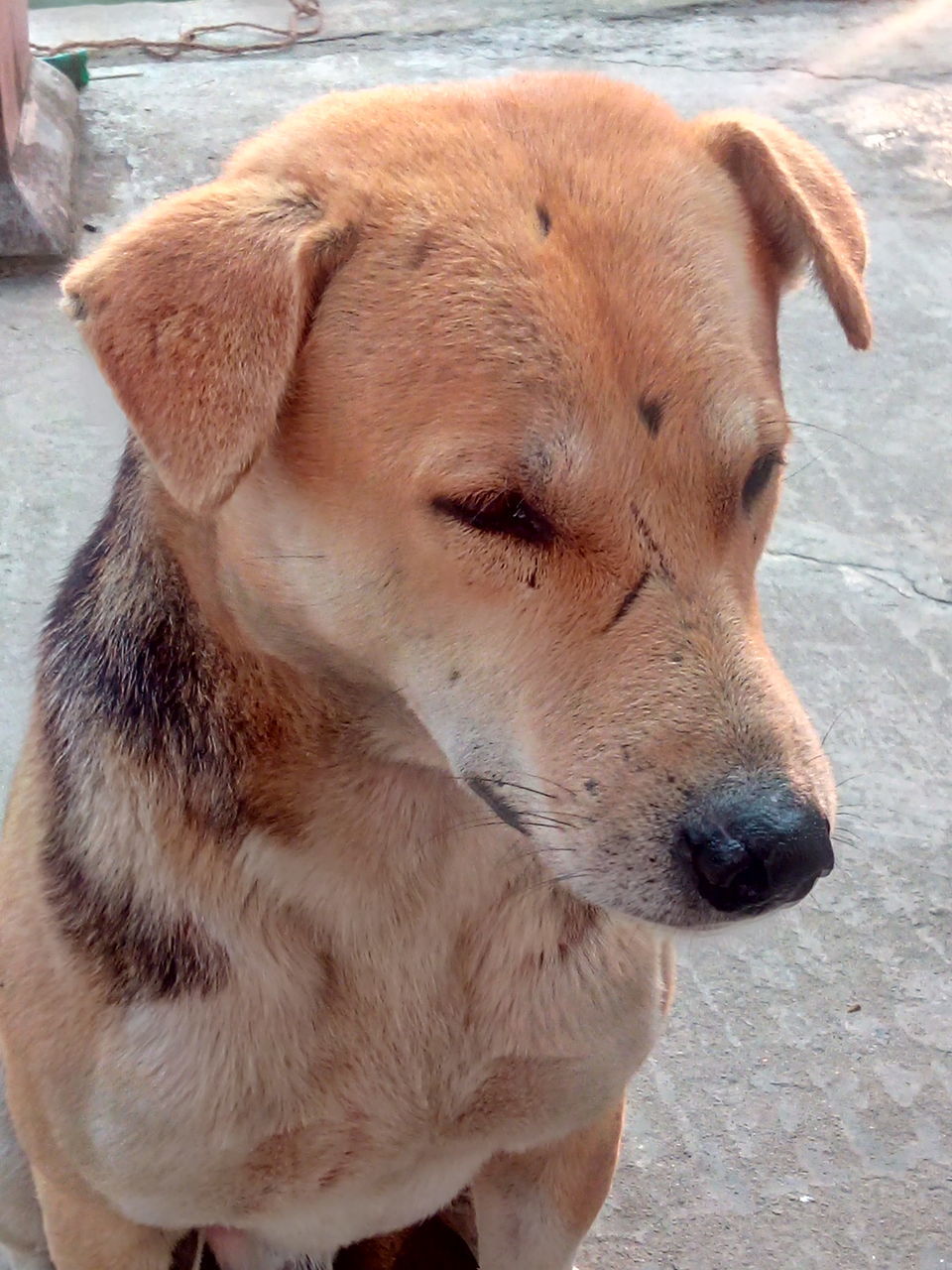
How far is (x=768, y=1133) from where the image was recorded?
233cm

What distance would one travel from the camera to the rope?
5535mm

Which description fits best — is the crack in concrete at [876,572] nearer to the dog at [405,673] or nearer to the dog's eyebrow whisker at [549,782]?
the dog at [405,673]

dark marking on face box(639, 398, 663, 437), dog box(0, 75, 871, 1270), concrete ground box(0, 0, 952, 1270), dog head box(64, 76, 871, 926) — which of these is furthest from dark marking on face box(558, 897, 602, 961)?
dark marking on face box(639, 398, 663, 437)

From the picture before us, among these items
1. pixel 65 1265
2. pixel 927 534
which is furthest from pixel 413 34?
pixel 65 1265

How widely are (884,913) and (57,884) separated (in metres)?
1.60

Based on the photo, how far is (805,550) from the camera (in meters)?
3.44

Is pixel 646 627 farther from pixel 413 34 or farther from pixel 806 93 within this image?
pixel 413 34

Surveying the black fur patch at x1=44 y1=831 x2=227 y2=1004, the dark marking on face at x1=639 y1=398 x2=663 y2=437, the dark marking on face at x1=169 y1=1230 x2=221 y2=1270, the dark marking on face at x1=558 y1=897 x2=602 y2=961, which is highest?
the dark marking on face at x1=639 y1=398 x2=663 y2=437

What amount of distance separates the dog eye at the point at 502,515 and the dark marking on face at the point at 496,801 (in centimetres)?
25

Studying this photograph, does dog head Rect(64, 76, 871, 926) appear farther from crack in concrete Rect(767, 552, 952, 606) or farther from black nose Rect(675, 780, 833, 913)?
crack in concrete Rect(767, 552, 952, 606)

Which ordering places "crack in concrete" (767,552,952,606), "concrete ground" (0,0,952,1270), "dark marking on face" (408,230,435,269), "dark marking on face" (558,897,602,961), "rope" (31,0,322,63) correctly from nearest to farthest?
"dark marking on face" (408,230,435,269)
"dark marking on face" (558,897,602,961)
"concrete ground" (0,0,952,1270)
"crack in concrete" (767,552,952,606)
"rope" (31,0,322,63)

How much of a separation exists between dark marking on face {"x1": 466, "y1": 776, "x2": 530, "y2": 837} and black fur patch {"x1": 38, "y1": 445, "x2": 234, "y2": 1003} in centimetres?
28

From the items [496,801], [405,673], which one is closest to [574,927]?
[496,801]

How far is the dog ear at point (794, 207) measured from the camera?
5.12ft
